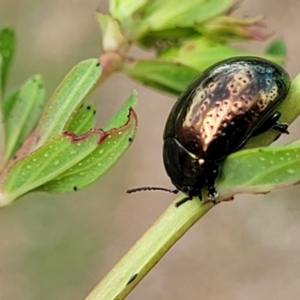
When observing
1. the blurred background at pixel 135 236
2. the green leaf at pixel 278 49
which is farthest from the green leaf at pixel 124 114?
the blurred background at pixel 135 236

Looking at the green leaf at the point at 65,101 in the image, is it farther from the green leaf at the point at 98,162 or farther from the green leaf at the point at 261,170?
the green leaf at the point at 261,170

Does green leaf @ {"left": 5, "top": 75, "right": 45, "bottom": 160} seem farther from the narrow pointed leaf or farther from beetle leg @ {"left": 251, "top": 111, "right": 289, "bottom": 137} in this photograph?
beetle leg @ {"left": 251, "top": 111, "right": 289, "bottom": 137}

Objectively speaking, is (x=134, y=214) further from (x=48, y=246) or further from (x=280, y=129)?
(x=280, y=129)

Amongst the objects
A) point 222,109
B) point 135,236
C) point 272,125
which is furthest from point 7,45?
point 135,236

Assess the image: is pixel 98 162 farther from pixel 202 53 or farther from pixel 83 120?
pixel 202 53

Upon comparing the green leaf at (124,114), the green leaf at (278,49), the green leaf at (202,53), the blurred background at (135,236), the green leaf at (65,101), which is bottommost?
the blurred background at (135,236)

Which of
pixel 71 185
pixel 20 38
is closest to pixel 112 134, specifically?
pixel 71 185
